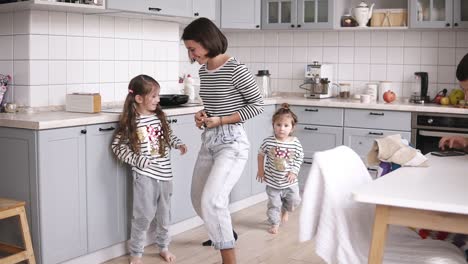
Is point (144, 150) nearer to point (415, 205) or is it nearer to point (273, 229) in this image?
point (273, 229)

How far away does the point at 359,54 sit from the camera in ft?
20.2

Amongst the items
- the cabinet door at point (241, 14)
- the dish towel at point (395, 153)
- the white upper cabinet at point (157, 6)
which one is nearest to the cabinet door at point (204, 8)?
the white upper cabinet at point (157, 6)

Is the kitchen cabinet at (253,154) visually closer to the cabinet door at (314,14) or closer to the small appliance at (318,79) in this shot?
the small appliance at (318,79)

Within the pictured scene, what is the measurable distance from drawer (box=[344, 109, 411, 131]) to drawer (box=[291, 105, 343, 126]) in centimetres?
8

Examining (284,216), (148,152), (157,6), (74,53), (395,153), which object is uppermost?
(157,6)

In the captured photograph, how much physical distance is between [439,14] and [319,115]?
1304 millimetres

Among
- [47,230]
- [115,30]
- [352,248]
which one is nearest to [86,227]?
[47,230]

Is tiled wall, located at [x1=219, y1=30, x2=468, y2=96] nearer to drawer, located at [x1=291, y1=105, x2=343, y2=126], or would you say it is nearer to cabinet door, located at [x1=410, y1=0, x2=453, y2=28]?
cabinet door, located at [x1=410, y1=0, x2=453, y2=28]

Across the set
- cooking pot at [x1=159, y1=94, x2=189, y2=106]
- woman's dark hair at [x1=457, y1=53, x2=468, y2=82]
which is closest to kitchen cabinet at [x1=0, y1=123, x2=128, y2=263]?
cooking pot at [x1=159, y1=94, x2=189, y2=106]

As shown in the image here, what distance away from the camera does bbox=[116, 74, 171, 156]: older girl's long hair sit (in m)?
3.87

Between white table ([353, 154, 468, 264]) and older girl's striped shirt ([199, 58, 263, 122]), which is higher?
older girl's striped shirt ([199, 58, 263, 122])

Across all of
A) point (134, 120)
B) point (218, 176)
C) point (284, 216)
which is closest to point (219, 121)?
point (218, 176)

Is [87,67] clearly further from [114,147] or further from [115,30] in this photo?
[114,147]

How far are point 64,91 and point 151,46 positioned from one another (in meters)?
0.98
